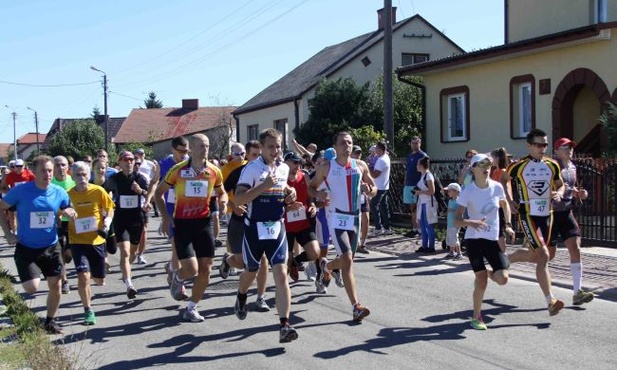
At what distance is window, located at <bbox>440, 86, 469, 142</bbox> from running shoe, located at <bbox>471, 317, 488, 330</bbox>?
55.8 feet

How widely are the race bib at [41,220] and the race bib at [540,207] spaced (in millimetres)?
5320

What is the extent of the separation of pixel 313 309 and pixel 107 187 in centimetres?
397

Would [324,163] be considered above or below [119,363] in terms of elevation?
above

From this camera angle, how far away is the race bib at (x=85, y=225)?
8742 mm

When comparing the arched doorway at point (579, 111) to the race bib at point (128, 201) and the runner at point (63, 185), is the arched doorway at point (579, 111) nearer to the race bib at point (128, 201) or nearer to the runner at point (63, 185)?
the race bib at point (128, 201)

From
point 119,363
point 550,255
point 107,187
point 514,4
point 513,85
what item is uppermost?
point 514,4

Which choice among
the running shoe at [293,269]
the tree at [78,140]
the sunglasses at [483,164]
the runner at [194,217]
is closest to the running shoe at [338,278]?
the running shoe at [293,269]

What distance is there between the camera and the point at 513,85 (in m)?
22.0

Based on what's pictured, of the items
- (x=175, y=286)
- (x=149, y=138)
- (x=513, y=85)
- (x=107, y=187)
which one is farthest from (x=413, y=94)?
(x=149, y=138)

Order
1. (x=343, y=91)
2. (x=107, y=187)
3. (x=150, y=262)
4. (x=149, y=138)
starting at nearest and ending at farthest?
1. (x=107, y=187)
2. (x=150, y=262)
3. (x=343, y=91)
4. (x=149, y=138)

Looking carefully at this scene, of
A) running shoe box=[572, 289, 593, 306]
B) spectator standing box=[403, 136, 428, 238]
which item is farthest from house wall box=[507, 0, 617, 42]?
running shoe box=[572, 289, 593, 306]

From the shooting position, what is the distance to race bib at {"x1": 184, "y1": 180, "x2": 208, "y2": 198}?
27.9ft

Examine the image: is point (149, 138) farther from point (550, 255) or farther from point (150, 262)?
point (550, 255)

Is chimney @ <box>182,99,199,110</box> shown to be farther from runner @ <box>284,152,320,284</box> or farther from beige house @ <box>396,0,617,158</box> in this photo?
runner @ <box>284,152,320,284</box>
